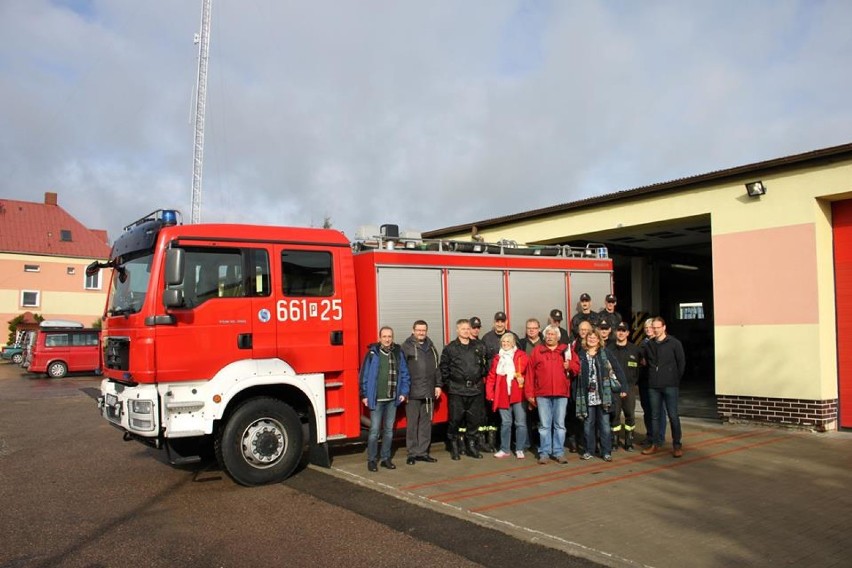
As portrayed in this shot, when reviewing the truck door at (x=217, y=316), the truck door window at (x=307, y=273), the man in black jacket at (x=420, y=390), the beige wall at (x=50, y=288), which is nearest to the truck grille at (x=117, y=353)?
the truck door at (x=217, y=316)

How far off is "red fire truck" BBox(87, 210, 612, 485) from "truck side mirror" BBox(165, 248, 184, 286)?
11 mm

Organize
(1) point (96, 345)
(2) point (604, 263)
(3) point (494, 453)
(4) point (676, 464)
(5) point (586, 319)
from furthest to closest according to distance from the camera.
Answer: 1. (1) point (96, 345)
2. (2) point (604, 263)
3. (5) point (586, 319)
4. (3) point (494, 453)
5. (4) point (676, 464)

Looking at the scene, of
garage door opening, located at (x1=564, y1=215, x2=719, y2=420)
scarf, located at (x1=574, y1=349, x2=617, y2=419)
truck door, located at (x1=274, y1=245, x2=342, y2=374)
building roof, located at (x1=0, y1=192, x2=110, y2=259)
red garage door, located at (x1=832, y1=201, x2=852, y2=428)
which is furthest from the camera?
building roof, located at (x1=0, y1=192, x2=110, y2=259)

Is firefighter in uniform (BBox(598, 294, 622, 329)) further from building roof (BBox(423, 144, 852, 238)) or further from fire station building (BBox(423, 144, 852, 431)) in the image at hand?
building roof (BBox(423, 144, 852, 238))

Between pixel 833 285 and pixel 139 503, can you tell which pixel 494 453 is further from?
pixel 833 285

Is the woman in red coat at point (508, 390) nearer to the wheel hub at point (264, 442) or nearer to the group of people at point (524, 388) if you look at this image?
the group of people at point (524, 388)

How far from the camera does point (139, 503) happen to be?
21.6 feet

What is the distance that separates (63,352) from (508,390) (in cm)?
2385

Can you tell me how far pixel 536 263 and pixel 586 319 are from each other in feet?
Answer: 3.79

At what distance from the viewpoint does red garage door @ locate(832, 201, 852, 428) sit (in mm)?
9992

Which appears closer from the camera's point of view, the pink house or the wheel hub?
the wheel hub

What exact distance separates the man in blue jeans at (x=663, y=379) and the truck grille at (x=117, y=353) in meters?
6.41

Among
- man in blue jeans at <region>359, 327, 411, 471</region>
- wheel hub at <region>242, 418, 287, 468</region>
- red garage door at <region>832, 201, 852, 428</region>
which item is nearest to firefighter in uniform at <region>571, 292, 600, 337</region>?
man in blue jeans at <region>359, 327, 411, 471</region>

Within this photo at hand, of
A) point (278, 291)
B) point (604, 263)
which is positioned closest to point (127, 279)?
point (278, 291)
